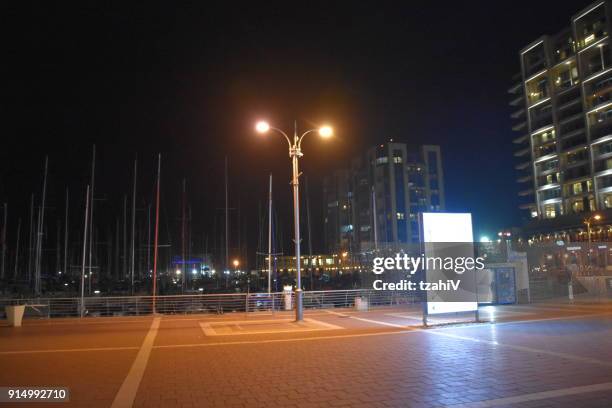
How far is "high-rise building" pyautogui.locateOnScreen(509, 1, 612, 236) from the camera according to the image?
73.7 m

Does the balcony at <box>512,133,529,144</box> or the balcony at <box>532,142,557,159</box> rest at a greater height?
the balcony at <box>512,133,529,144</box>

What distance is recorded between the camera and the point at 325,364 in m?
9.57

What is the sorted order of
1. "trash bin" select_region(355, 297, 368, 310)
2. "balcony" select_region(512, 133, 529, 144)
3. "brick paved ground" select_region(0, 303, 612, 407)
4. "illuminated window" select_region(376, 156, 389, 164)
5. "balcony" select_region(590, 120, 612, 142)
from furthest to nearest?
"illuminated window" select_region(376, 156, 389, 164), "balcony" select_region(512, 133, 529, 144), "balcony" select_region(590, 120, 612, 142), "trash bin" select_region(355, 297, 368, 310), "brick paved ground" select_region(0, 303, 612, 407)

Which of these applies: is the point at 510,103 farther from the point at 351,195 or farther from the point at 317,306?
the point at 317,306

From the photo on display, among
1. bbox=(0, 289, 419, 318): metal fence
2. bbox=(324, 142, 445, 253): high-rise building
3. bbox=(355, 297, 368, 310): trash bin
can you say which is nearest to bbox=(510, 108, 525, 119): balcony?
bbox=(324, 142, 445, 253): high-rise building

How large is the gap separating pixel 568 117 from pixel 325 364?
279 feet

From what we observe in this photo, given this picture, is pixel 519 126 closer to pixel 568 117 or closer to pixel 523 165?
pixel 523 165

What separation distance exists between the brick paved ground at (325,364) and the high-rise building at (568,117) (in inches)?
2697

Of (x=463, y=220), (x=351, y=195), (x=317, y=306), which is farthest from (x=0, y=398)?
(x=351, y=195)

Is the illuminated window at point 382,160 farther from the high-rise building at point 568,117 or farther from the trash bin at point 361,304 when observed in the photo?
the trash bin at point 361,304

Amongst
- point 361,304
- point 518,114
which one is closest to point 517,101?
point 518,114

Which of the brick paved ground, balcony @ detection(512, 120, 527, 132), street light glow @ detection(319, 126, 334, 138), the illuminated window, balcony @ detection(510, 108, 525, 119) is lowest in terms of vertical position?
the brick paved ground

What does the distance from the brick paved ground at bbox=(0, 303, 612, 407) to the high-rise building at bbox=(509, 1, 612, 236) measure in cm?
6850

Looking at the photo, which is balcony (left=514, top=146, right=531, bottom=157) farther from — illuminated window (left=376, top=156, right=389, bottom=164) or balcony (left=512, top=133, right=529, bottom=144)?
illuminated window (left=376, top=156, right=389, bottom=164)
